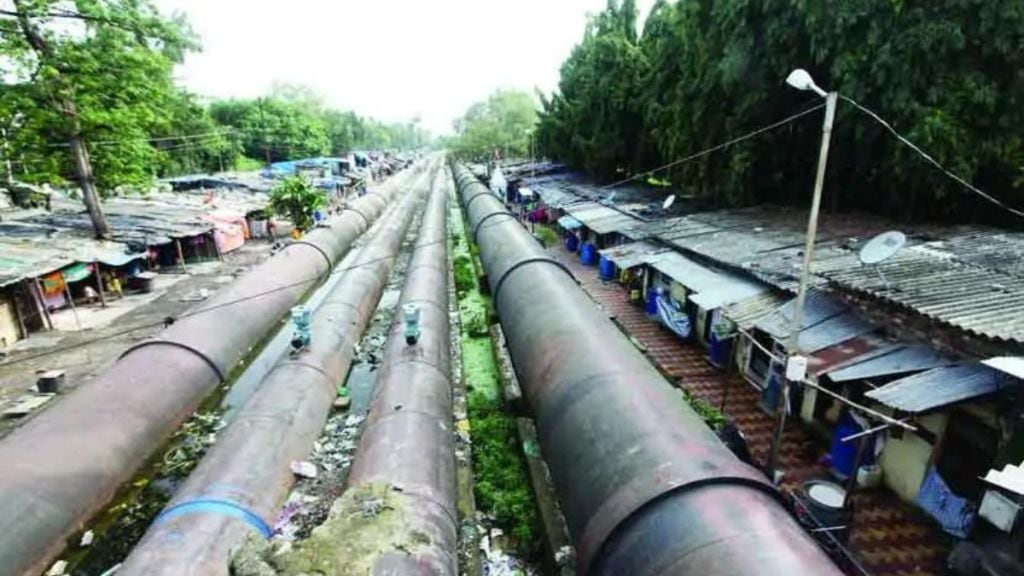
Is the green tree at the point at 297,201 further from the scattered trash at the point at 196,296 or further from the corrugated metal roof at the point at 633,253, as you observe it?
the corrugated metal roof at the point at 633,253

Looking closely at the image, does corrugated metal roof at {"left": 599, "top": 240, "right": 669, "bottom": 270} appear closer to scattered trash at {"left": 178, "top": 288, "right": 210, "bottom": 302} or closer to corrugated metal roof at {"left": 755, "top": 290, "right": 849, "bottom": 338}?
corrugated metal roof at {"left": 755, "top": 290, "right": 849, "bottom": 338}

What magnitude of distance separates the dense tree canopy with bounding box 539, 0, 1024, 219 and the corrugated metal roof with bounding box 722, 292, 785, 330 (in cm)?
503

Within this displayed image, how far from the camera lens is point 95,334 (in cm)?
1667

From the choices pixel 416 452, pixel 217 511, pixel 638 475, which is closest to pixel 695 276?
pixel 416 452

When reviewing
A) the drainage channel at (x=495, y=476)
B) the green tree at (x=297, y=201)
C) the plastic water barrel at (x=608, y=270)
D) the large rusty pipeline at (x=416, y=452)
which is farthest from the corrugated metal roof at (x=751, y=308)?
the green tree at (x=297, y=201)

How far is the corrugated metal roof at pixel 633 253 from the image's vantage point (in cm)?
1622

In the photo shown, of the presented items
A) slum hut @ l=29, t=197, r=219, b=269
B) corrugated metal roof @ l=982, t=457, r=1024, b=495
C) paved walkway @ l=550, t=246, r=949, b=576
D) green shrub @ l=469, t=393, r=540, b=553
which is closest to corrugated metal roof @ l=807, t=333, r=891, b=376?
paved walkway @ l=550, t=246, r=949, b=576

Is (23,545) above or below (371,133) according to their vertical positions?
below

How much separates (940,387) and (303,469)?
981 centimetres

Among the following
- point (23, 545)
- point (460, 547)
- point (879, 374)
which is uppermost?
point (879, 374)

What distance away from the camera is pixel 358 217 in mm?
31594

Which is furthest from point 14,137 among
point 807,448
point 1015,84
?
point 1015,84

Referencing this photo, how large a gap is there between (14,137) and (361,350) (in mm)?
16890

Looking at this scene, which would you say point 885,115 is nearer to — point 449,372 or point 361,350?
point 449,372
